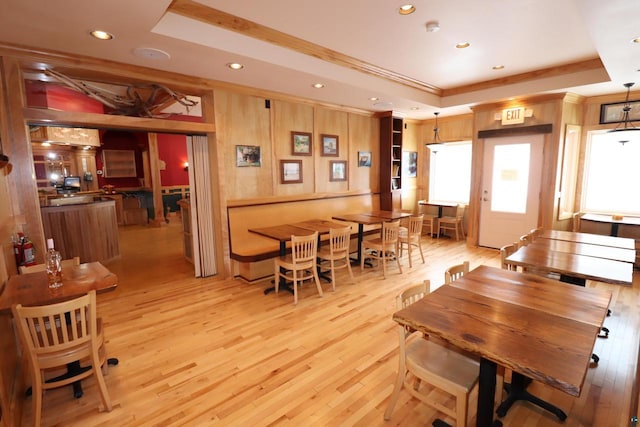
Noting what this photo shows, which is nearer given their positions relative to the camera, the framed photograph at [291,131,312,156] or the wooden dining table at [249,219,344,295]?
the wooden dining table at [249,219,344,295]

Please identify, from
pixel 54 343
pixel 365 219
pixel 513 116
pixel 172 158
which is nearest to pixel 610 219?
pixel 513 116

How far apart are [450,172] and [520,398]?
595 centimetres

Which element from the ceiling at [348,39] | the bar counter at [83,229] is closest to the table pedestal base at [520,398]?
the ceiling at [348,39]

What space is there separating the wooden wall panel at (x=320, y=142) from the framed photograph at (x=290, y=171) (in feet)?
1.23

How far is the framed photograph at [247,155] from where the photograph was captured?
453 centimetres

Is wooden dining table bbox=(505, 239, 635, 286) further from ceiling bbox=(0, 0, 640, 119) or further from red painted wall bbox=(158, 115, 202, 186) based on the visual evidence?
red painted wall bbox=(158, 115, 202, 186)

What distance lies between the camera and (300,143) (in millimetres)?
5262

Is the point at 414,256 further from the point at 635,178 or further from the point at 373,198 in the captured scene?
the point at 635,178

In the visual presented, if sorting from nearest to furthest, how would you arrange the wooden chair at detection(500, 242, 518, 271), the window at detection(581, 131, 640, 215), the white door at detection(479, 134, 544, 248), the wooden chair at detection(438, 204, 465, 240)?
the wooden chair at detection(500, 242, 518, 271) < the window at detection(581, 131, 640, 215) < the white door at detection(479, 134, 544, 248) < the wooden chair at detection(438, 204, 465, 240)

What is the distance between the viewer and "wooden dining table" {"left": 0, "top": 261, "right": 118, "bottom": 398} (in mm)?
1986

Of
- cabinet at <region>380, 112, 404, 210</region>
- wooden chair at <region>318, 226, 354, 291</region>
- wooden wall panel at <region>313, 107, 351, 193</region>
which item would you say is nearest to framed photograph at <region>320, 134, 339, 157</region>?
wooden wall panel at <region>313, 107, 351, 193</region>

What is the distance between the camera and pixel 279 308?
3555mm

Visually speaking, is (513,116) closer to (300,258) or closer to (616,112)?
(616,112)

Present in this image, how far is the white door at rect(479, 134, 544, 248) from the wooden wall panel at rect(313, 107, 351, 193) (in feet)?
9.02
